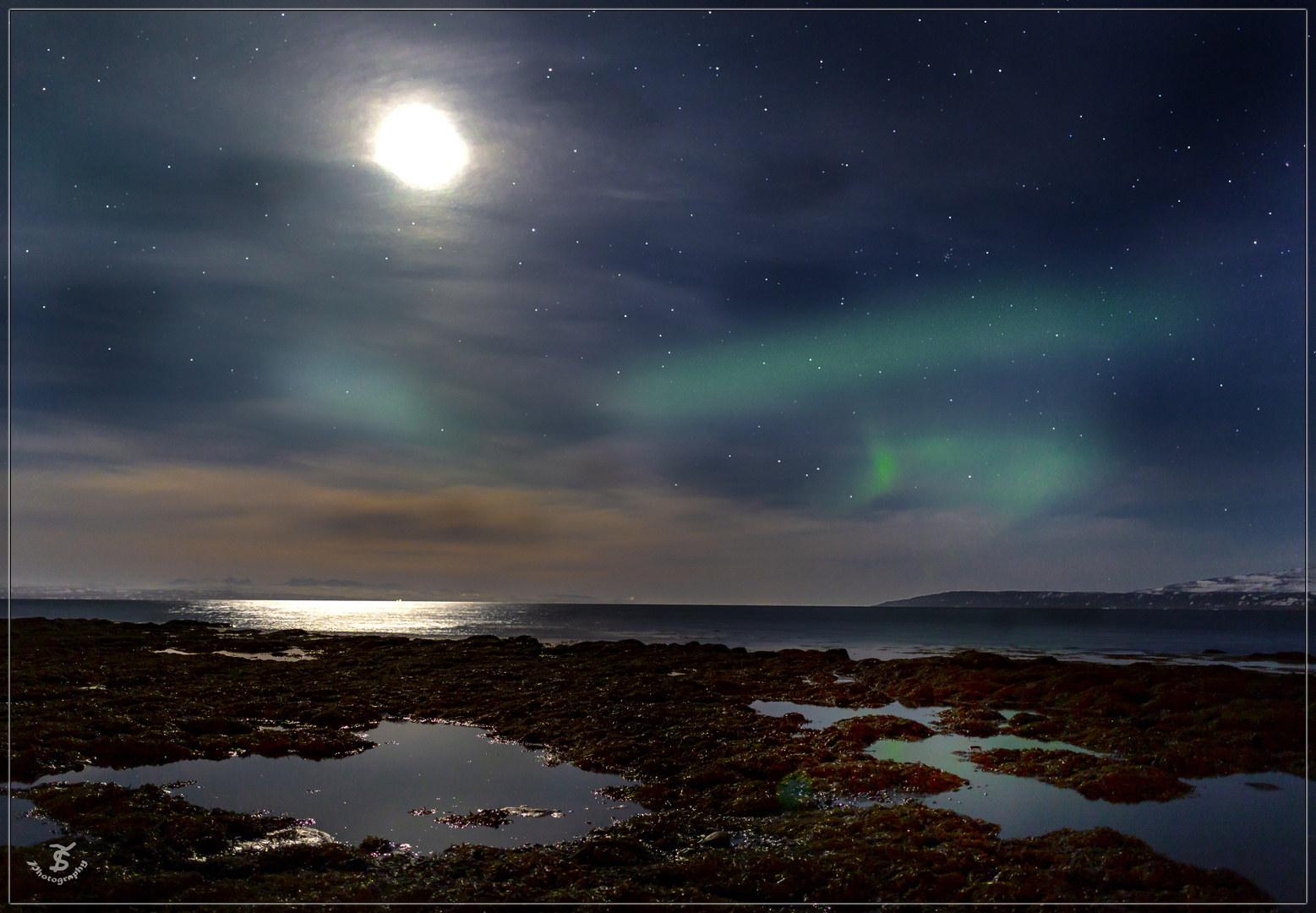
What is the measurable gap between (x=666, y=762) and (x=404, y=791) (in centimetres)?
637

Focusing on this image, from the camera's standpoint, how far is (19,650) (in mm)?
37750

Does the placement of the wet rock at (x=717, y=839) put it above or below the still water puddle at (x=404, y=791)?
above

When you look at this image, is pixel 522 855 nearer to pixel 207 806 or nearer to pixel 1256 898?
pixel 207 806

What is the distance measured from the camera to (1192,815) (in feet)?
45.8

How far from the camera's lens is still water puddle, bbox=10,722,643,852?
12.1 m

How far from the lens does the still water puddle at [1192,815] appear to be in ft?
37.8

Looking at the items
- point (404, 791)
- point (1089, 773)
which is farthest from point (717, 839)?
point (1089, 773)

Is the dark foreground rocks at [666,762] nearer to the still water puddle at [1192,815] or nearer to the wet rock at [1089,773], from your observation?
the wet rock at [1089,773]

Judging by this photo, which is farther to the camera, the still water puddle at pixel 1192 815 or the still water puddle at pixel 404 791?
the still water puddle at pixel 404 791

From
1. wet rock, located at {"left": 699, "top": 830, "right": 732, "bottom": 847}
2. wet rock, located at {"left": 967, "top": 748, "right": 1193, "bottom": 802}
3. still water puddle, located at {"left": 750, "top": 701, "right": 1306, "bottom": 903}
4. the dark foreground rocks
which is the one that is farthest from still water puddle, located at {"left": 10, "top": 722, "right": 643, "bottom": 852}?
wet rock, located at {"left": 967, "top": 748, "right": 1193, "bottom": 802}

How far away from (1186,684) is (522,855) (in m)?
26.9

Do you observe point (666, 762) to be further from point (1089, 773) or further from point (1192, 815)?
point (1192, 815)

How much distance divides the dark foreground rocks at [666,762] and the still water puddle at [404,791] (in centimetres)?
62

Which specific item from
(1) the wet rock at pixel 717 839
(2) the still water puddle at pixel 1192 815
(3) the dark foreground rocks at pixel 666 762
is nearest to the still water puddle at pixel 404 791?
(3) the dark foreground rocks at pixel 666 762
